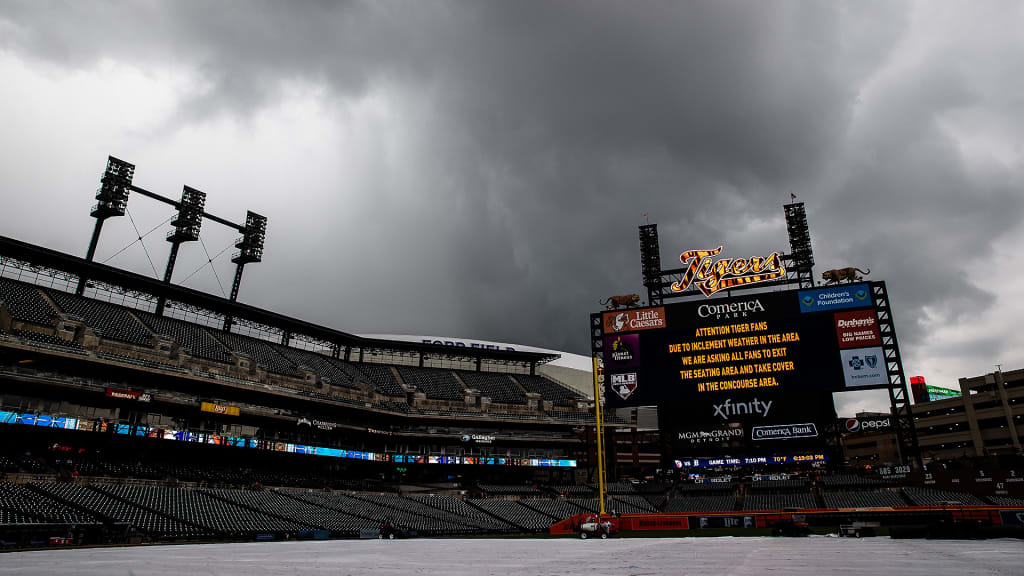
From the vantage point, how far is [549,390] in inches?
3260

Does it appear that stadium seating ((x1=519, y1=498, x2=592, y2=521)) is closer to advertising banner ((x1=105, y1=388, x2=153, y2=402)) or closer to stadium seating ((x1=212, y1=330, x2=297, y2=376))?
stadium seating ((x1=212, y1=330, x2=297, y2=376))

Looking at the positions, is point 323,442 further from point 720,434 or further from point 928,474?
point 928,474

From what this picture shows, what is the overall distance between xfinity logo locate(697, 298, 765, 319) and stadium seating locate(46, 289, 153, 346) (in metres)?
53.0

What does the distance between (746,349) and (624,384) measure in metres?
12.2

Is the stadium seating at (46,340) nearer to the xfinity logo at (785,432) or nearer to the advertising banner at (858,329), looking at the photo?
the xfinity logo at (785,432)

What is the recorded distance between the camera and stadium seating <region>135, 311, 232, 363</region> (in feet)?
188

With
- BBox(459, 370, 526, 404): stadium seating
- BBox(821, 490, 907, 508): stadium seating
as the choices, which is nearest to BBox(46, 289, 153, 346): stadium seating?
BBox(459, 370, 526, 404): stadium seating

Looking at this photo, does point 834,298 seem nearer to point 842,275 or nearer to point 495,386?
point 842,275

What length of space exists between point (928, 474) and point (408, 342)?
200 feet

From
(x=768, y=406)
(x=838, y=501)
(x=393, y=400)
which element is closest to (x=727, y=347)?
(x=768, y=406)

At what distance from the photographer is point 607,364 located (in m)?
60.6

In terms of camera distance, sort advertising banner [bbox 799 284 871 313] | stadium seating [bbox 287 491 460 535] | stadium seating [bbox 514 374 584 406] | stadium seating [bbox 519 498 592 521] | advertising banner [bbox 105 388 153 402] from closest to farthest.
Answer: advertising banner [bbox 105 388 153 402], stadium seating [bbox 287 491 460 535], advertising banner [bbox 799 284 871 313], stadium seating [bbox 519 498 592 521], stadium seating [bbox 514 374 584 406]

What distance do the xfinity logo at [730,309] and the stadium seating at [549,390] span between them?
25209 millimetres

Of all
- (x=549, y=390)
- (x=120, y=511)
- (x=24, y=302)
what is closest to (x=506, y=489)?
(x=549, y=390)
